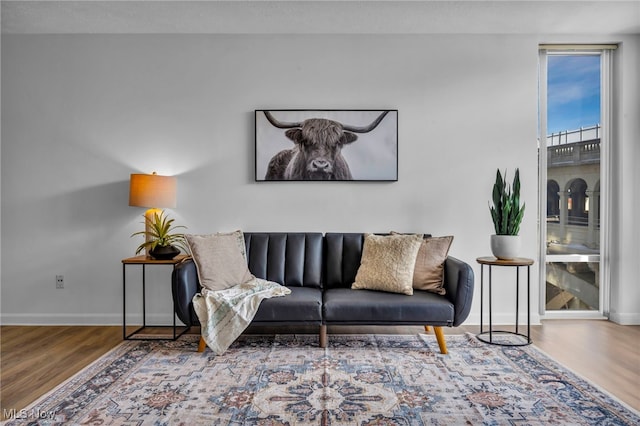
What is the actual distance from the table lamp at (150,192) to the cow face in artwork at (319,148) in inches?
35.6

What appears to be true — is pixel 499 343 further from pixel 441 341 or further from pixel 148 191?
pixel 148 191

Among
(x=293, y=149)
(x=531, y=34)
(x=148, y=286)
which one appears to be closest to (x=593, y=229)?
(x=531, y=34)

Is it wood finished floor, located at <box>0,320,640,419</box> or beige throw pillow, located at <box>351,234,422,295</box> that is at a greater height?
beige throw pillow, located at <box>351,234,422,295</box>

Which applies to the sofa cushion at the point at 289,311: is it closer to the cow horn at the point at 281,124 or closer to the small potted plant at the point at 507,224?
the small potted plant at the point at 507,224

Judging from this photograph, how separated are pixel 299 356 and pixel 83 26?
10.5 ft

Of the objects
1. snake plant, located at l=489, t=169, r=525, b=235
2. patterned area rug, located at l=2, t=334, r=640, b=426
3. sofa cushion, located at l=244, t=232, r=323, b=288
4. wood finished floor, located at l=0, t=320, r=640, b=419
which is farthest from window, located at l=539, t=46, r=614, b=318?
sofa cushion, located at l=244, t=232, r=323, b=288

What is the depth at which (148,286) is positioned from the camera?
11.5 ft

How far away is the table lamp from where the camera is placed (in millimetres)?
3115

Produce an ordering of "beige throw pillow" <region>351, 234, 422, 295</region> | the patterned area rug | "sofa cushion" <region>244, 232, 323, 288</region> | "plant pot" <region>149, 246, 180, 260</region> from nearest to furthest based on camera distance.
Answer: the patterned area rug
"beige throw pillow" <region>351, 234, 422, 295</region>
"plant pot" <region>149, 246, 180, 260</region>
"sofa cushion" <region>244, 232, 323, 288</region>

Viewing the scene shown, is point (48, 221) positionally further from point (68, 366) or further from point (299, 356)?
point (299, 356)

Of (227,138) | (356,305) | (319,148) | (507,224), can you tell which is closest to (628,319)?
(507,224)

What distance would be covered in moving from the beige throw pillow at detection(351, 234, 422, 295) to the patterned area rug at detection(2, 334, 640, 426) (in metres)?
0.43

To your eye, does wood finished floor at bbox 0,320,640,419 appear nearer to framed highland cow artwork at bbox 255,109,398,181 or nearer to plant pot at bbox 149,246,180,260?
plant pot at bbox 149,246,180,260

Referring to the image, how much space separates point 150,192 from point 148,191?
0.02m
